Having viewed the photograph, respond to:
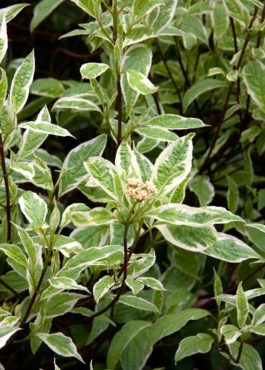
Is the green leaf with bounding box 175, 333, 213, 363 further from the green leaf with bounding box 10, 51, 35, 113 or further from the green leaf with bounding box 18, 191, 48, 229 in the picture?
the green leaf with bounding box 10, 51, 35, 113

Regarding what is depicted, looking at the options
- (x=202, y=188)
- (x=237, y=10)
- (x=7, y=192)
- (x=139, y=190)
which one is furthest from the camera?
(x=202, y=188)

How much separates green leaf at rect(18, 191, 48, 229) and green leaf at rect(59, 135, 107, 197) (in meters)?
0.15

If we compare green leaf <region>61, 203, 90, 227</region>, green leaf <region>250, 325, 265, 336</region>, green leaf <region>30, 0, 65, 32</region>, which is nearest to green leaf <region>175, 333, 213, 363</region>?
green leaf <region>250, 325, 265, 336</region>

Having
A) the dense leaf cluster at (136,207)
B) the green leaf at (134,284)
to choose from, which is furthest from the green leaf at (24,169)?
the green leaf at (134,284)

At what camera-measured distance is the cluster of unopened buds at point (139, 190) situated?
87cm

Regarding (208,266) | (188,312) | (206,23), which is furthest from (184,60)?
(188,312)

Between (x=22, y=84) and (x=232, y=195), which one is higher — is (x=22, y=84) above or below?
above

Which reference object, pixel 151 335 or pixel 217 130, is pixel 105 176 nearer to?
pixel 151 335

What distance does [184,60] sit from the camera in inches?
62.7

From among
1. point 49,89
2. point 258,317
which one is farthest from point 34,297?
point 49,89

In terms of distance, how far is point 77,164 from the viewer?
4.02 ft

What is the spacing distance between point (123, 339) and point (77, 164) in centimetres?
32

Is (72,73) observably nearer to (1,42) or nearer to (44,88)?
(44,88)

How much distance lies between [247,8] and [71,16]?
0.80 m
